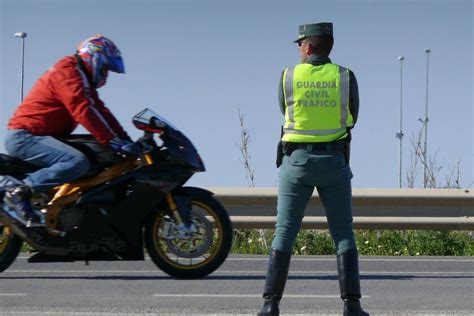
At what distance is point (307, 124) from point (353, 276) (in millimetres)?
929

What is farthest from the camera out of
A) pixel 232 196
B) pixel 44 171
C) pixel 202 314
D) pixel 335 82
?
pixel 232 196

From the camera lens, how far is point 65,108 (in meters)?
8.45

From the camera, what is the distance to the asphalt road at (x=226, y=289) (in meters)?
7.41

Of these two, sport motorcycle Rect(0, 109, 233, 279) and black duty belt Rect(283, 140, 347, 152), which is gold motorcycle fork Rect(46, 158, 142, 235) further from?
black duty belt Rect(283, 140, 347, 152)

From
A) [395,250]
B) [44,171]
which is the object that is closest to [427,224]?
[395,250]

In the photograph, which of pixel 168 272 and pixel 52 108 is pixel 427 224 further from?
pixel 52 108

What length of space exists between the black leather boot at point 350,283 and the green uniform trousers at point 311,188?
0.06 m

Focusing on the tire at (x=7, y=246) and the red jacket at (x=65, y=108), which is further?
the tire at (x=7, y=246)

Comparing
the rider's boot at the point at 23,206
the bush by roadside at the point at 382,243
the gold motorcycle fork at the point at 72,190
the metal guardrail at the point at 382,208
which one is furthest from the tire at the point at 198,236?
the bush by roadside at the point at 382,243

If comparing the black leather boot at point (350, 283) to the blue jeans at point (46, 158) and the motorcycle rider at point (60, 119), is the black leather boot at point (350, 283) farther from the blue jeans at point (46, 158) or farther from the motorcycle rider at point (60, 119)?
the blue jeans at point (46, 158)

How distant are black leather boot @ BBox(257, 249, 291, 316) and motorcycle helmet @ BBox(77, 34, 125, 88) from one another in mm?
2347

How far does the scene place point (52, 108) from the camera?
8422 millimetres

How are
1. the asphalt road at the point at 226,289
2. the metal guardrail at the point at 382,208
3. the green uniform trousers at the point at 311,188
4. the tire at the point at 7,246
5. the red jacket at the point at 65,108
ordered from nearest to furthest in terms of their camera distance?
1. the green uniform trousers at the point at 311,188
2. the asphalt road at the point at 226,289
3. the red jacket at the point at 65,108
4. the tire at the point at 7,246
5. the metal guardrail at the point at 382,208

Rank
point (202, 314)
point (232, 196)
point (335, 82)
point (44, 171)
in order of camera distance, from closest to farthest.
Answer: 1. point (335, 82)
2. point (202, 314)
3. point (44, 171)
4. point (232, 196)
